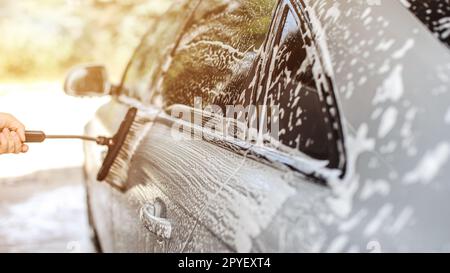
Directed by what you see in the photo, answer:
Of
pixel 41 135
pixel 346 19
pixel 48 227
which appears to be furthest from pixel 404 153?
pixel 48 227

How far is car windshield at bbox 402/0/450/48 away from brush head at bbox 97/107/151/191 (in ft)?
4.00

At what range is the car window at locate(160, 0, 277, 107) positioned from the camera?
1542 millimetres

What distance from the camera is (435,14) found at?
113 centimetres

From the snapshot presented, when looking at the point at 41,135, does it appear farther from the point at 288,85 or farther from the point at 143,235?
the point at 288,85

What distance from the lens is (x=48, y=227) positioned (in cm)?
432

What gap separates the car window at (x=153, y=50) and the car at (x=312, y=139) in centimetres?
60

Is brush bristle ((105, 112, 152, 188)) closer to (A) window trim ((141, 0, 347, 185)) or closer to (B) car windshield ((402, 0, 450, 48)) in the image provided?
(A) window trim ((141, 0, 347, 185))

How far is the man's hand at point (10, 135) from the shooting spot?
6.32ft

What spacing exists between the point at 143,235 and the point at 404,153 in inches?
41.9

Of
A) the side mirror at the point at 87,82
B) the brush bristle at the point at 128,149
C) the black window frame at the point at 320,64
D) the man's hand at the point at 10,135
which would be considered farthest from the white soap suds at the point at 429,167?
the side mirror at the point at 87,82

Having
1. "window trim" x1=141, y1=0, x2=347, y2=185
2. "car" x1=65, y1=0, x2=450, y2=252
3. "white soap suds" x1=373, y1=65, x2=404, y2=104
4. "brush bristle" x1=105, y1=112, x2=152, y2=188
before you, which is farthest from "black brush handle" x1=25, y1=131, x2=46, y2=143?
"white soap suds" x1=373, y1=65, x2=404, y2=104

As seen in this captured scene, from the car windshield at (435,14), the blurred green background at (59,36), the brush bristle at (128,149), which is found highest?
the blurred green background at (59,36)

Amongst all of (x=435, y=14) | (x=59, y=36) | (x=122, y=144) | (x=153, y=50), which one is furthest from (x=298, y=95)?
(x=59, y=36)

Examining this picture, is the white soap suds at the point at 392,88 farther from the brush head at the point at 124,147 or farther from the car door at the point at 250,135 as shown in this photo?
the brush head at the point at 124,147
